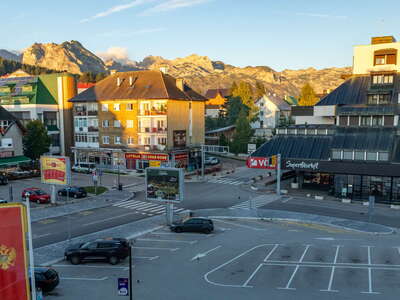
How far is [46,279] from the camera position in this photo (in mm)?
20531

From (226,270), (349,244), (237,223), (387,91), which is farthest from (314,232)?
(387,91)

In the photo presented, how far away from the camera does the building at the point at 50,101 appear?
79.1 m

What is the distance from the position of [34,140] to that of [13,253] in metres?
59.1

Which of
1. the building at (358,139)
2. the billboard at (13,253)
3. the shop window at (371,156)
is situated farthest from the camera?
the shop window at (371,156)

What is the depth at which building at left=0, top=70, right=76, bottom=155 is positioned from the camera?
7906 centimetres

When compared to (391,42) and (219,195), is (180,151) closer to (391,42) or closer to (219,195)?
(219,195)

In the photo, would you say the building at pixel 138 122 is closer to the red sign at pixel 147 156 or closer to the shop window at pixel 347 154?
the red sign at pixel 147 156

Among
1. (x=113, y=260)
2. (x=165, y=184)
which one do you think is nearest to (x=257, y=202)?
(x=165, y=184)

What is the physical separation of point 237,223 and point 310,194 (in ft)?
58.3

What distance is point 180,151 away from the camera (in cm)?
6956

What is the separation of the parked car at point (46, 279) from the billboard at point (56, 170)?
793 inches

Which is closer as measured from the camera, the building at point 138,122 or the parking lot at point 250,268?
the parking lot at point 250,268

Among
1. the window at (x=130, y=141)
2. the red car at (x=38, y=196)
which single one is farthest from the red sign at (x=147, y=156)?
the red car at (x=38, y=196)

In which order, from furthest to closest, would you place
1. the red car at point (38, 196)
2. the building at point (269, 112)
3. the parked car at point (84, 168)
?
the building at point (269, 112) < the parked car at point (84, 168) < the red car at point (38, 196)
